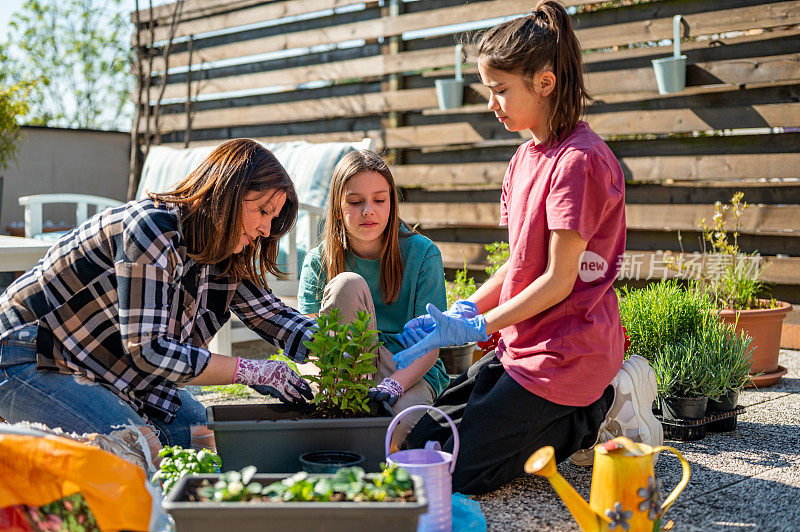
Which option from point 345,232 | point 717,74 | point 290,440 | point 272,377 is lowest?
point 290,440

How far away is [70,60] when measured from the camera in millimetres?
11328

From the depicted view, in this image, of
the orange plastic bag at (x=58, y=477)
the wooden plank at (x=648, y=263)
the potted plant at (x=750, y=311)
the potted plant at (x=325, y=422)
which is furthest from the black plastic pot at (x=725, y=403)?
the orange plastic bag at (x=58, y=477)

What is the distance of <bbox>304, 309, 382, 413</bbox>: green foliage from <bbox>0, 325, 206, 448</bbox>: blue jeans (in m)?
0.49

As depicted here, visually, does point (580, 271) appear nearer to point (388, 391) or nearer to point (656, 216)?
point (388, 391)

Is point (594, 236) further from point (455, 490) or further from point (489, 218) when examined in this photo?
point (489, 218)

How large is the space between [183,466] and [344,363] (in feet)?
1.35

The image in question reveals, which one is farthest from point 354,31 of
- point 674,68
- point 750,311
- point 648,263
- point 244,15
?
point 750,311

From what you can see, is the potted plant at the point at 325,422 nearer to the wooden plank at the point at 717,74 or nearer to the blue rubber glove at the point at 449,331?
the blue rubber glove at the point at 449,331

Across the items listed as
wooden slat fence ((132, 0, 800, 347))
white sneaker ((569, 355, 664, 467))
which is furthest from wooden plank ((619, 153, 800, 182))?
white sneaker ((569, 355, 664, 467))

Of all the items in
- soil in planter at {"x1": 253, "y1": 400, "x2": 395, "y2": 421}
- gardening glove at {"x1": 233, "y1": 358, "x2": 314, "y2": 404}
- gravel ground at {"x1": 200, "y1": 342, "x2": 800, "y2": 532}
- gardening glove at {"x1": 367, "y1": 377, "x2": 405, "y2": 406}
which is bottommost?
gravel ground at {"x1": 200, "y1": 342, "x2": 800, "y2": 532}

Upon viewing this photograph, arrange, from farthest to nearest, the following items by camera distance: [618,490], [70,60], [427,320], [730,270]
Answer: [70,60] < [730,270] < [427,320] < [618,490]

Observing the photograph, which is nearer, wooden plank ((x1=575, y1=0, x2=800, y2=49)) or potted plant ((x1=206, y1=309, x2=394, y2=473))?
potted plant ((x1=206, y1=309, x2=394, y2=473))

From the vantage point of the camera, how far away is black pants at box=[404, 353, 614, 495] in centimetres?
186

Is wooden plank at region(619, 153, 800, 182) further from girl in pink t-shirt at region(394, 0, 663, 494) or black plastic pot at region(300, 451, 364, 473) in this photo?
black plastic pot at region(300, 451, 364, 473)
